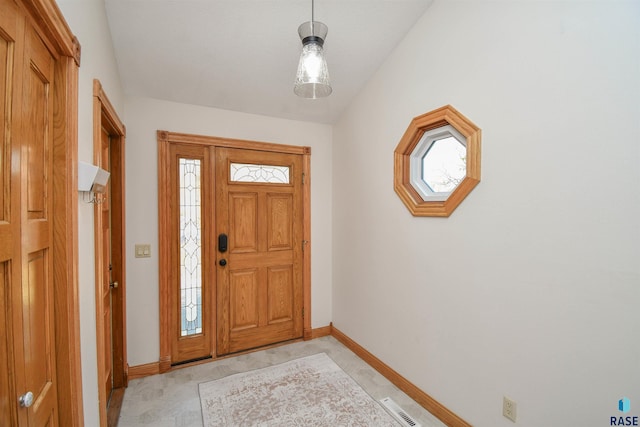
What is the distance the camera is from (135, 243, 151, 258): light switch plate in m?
2.54

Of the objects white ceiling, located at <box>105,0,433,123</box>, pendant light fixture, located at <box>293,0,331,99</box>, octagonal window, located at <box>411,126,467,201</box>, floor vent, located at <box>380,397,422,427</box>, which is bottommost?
floor vent, located at <box>380,397,422,427</box>

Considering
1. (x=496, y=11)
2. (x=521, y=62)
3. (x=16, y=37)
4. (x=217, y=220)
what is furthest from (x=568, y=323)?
(x=217, y=220)

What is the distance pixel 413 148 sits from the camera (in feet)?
7.68

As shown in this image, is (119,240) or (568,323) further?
(119,240)

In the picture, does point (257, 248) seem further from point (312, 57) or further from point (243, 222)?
point (312, 57)

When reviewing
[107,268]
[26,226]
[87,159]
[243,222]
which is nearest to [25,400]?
[26,226]

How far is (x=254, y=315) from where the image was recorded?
3.07 m

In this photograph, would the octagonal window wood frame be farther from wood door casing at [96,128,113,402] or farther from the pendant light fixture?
wood door casing at [96,128,113,402]

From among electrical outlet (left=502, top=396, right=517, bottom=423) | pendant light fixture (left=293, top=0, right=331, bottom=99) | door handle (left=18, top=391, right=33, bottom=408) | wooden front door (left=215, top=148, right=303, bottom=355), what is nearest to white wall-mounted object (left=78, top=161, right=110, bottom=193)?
door handle (left=18, top=391, right=33, bottom=408)

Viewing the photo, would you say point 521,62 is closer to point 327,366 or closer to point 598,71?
point 598,71

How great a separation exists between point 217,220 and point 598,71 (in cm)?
282

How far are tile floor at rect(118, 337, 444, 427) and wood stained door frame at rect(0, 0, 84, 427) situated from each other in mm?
1073

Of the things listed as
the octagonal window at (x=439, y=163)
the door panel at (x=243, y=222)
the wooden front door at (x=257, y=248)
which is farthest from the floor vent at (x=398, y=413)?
the door panel at (x=243, y=222)

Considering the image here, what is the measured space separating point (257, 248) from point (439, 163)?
1.93 meters
